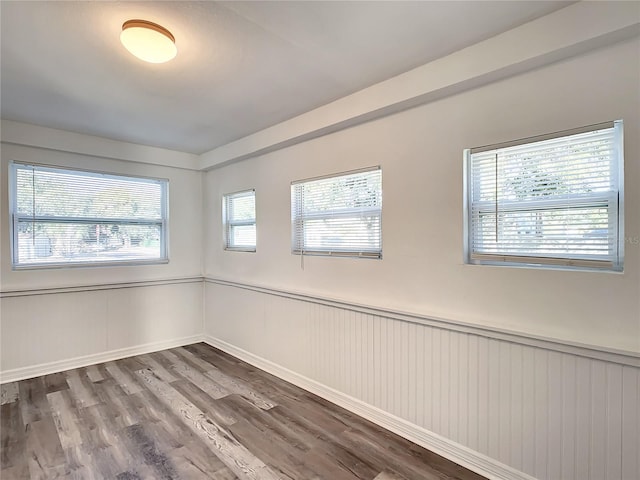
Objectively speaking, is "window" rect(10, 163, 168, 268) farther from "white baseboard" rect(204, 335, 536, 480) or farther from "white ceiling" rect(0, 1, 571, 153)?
"white baseboard" rect(204, 335, 536, 480)

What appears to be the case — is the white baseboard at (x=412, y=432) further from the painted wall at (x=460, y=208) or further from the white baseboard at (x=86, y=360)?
the white baseboard at (x=86, y=360)

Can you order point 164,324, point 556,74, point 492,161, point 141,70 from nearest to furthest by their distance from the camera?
point 556,74 < point 492,161 < point 141,70 < point 164,324

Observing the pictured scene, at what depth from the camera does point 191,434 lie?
242cm

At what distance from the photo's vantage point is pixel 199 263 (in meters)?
4.73

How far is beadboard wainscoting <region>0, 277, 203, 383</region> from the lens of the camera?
11.2 feet

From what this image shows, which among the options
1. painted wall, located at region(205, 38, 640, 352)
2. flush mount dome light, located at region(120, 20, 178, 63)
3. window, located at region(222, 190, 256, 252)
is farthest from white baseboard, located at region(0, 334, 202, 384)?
flush mount dome light, located at region(120, 20, 178, 63)

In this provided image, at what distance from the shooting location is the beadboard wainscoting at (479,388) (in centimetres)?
163

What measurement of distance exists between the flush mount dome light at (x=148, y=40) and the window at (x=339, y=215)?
156cm

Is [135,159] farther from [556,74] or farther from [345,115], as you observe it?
[556,74]

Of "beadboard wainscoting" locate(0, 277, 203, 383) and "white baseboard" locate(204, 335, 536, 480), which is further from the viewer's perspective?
"beadboard wainscoting" locate(0, 277, 203, 383)

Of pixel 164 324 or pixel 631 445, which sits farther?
pixel 164 324

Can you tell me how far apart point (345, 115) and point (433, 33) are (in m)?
0.93

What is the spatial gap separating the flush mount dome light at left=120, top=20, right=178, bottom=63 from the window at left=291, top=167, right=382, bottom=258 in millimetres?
1556

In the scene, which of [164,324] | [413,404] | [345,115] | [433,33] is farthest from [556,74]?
[164,324]
